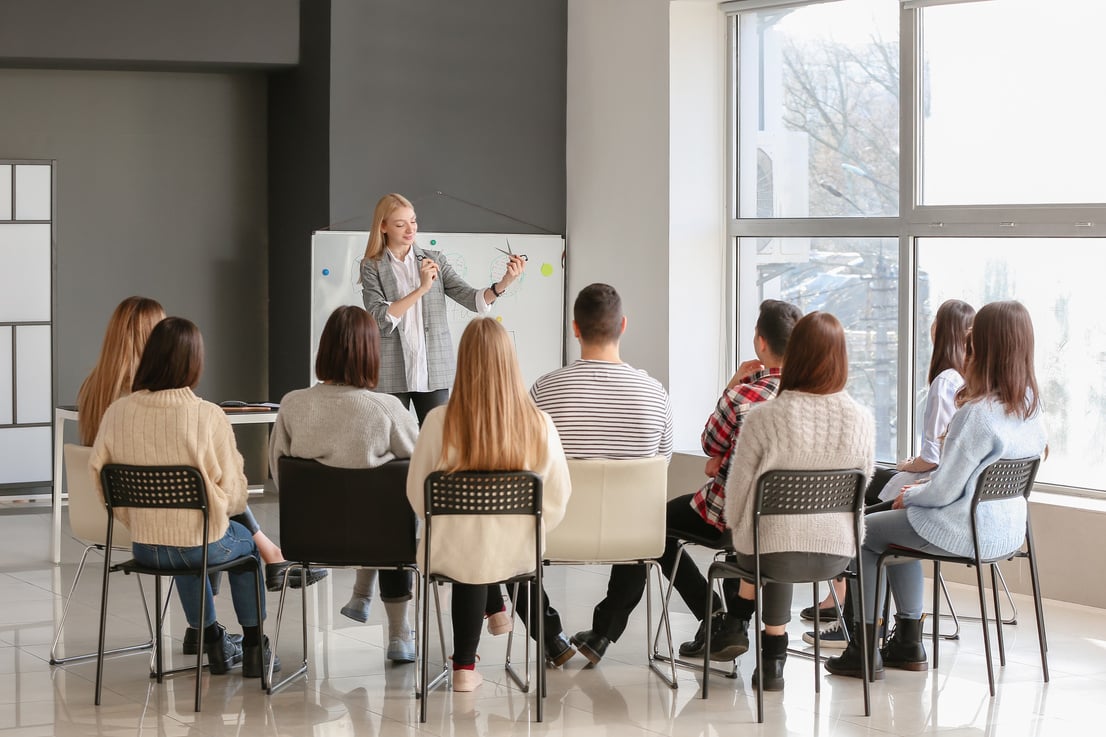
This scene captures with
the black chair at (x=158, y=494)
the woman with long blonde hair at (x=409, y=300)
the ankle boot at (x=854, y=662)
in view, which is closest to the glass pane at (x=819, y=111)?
the woman with long blonde hair at (x=409, y=300)

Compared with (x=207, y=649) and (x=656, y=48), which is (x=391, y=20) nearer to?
(x=656, y=48)

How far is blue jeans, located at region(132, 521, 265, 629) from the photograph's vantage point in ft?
12.8

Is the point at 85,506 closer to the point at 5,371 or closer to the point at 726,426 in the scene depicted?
the point at 726,426

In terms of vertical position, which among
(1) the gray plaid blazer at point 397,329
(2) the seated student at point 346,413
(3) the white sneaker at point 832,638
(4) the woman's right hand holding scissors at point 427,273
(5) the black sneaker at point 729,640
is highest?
(4) the woman's right hand holding scissors at point 427,273

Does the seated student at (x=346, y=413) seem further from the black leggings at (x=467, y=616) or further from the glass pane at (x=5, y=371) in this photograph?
the glass pane at (x=5, y=371)

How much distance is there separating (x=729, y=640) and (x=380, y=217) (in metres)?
2.12

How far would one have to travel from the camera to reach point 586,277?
752cm

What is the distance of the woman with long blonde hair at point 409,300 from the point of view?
16.8 ft

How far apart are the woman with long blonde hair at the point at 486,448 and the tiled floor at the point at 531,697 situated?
0.48 meters

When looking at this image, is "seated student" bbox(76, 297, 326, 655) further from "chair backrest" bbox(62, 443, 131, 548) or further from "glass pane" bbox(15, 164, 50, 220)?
"glass pane" bbox(15, 164, 50, 220)

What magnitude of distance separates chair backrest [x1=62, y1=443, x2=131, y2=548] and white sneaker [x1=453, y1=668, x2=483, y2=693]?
43.8 inches

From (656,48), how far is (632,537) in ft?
12.5

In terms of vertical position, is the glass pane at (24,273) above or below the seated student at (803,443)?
above

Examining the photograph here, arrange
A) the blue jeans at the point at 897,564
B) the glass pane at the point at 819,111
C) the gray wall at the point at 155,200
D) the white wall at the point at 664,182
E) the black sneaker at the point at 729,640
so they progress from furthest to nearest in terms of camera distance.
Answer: the gray wall at the point at 155,200, the white wall at the point at 664,182, the glass pane at the point at 819,111, the black sneaker at the point at 729,640, the blue jeans at the point at 897,564
